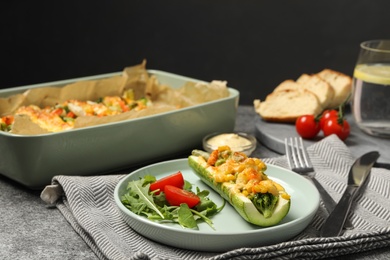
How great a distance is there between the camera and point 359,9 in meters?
4.93

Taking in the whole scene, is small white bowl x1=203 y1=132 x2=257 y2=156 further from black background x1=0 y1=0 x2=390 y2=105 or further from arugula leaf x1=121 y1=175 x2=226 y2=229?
black background x1=0 y1=0 x2=390 y2=105

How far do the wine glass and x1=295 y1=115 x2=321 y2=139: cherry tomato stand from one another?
223 mm

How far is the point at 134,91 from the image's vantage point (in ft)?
11.2

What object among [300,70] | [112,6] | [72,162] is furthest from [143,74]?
[300,70]

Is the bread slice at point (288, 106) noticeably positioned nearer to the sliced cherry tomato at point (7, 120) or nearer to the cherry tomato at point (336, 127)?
the cherry tomato at point (336, 127)

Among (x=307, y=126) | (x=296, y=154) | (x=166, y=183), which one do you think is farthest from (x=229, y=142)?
(x=166, y=183)

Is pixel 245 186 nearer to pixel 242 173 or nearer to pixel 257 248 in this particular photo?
pixel 242 173

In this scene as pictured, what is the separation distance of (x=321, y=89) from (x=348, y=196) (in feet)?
4.35

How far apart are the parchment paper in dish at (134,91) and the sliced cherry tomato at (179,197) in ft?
1.86

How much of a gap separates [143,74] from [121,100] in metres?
0.24

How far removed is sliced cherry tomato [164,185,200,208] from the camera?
2.11 m

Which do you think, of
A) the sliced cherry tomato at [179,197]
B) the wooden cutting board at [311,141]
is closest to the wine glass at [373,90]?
the wooden cutting board at [311,141]

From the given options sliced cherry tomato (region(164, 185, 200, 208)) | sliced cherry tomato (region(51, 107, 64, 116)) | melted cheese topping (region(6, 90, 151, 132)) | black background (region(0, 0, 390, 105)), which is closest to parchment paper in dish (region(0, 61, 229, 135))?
melted cheese topping (region(6, 90, 151, 132))

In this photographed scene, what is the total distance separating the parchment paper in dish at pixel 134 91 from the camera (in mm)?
2969
